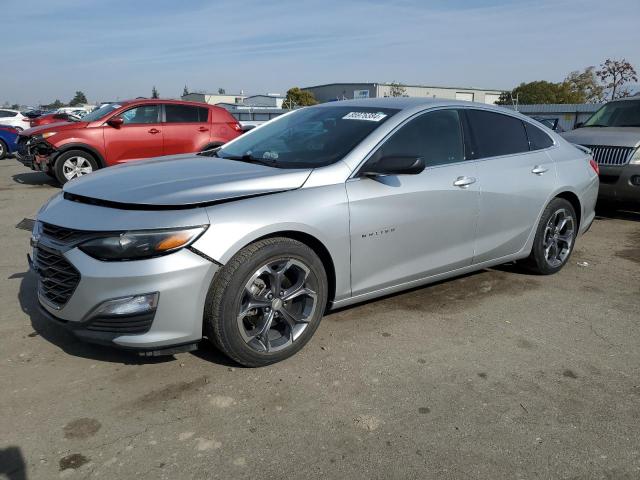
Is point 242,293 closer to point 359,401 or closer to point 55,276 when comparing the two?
point 359,401

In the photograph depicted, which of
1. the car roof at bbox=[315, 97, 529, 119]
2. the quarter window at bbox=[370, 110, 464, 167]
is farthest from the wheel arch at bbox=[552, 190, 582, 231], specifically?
the quarter window at bbox=[370, 110, 464, 167]

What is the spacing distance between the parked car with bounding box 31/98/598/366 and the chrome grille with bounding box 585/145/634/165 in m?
3.02

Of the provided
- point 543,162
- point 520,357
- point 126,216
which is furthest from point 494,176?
point 126,216

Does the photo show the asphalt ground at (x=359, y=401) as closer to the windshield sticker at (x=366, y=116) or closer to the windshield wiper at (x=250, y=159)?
the windshield wiper at (x=250, y=159)

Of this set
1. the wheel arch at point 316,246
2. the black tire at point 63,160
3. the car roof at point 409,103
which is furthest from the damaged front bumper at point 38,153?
the wheel arch at point 316,246

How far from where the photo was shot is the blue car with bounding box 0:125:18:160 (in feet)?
52.6

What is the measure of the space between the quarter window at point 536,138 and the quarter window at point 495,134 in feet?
0.22

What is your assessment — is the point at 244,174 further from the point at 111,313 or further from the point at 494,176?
the point at 494,176

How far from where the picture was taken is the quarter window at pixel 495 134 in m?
4.27

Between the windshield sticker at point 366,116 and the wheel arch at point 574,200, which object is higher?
the windshield sticker at point 366,116

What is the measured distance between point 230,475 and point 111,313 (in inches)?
41.0

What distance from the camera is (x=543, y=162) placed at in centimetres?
468

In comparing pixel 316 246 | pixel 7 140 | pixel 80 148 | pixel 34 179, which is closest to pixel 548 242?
pixel 316 246

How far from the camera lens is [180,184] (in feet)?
10.3
